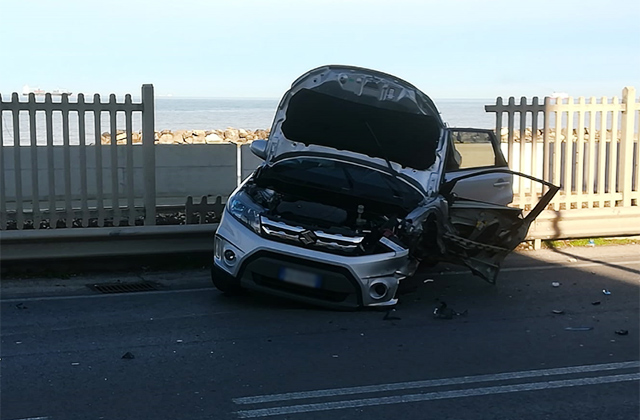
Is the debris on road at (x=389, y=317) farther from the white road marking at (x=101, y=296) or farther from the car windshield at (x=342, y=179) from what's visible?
the white road marking at (x=101, y=296)

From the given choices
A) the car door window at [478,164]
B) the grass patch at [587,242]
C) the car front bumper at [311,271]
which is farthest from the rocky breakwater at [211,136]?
the car front bumper at [311,271]

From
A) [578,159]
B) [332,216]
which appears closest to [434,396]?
[332,216]

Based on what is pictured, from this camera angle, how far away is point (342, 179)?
804 centimetres

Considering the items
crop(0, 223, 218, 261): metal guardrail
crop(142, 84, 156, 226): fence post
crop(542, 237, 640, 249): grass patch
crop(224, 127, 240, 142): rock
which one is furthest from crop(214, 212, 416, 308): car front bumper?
crop(224, 127, 240, 142): rock

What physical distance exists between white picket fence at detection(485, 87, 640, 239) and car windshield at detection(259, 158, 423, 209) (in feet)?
10.9

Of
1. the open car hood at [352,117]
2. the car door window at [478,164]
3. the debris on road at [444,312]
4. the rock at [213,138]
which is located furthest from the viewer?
the rock at [213,138]

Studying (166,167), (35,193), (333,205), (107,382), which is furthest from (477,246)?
(166,167)

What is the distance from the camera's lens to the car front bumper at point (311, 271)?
7.00m

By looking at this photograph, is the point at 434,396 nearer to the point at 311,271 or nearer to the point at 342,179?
the point at 311,271

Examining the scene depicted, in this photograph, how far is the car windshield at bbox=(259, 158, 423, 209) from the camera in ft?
25.5

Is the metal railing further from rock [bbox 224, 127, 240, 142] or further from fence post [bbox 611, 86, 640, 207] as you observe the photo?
rock [bbox 224, 127, 240, 142]

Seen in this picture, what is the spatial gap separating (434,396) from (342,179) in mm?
3382

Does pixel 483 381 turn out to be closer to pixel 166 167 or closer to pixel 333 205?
pixel 333 205

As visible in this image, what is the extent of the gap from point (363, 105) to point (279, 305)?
8.20 ft
